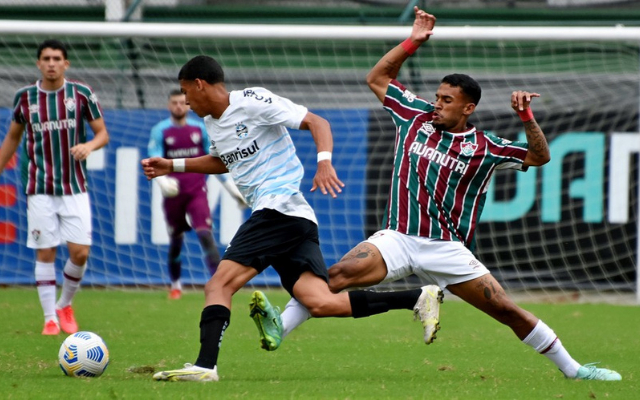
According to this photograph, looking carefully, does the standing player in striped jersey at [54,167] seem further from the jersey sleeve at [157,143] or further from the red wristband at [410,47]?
the red wristband at [410,47]

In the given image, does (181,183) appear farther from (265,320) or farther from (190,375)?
(190,375)

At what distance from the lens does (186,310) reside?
31.9ft

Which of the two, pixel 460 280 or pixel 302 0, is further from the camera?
pixel 302 0

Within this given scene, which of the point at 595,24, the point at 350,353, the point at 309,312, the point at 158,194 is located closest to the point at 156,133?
Answer: the point at 158,194

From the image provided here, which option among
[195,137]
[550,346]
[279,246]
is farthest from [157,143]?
[550,346]

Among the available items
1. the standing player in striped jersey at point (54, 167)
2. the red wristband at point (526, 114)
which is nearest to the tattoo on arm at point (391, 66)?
the red wristband at point (526, 114)

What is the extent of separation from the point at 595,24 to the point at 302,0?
15.3 ft

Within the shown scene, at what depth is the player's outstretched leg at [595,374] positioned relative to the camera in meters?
5.86

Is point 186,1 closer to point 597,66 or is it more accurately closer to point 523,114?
point 597,66

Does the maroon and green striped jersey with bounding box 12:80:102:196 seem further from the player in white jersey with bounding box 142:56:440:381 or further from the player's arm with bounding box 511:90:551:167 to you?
the player's arm with bounding box 511:90:551:167

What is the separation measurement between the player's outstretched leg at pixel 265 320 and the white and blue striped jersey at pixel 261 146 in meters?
0.57

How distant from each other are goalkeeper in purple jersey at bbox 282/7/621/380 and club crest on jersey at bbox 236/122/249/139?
3.19 feet

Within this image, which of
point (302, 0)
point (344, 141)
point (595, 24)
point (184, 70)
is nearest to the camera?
point (184, 70)

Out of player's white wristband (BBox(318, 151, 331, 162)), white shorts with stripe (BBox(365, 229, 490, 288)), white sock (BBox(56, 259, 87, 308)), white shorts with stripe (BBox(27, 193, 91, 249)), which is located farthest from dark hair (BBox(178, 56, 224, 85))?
white sock (BBox(56, 259, 87, 308))
